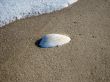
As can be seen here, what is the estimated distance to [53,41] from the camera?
10.4ft

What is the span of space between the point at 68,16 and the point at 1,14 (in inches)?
46.1

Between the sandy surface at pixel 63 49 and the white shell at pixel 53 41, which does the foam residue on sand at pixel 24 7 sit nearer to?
the sandy surface at pixel 63 49

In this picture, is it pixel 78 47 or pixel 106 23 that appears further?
pixel 106 23

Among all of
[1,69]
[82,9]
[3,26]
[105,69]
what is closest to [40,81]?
[1,69]

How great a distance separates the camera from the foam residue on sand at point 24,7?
3834 mm

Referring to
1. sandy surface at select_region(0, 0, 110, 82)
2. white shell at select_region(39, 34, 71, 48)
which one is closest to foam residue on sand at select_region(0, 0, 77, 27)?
sandy surface at select_region(0, 0, 110, 82)

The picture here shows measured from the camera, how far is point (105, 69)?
8.84ft

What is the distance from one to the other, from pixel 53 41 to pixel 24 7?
1.13m

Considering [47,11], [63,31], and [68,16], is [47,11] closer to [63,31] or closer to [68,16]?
[68,16]

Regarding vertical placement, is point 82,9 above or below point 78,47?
above

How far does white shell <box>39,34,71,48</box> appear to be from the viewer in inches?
124

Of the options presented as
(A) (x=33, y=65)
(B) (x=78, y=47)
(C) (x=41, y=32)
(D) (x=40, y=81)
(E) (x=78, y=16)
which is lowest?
(D) (x=40, y=81)

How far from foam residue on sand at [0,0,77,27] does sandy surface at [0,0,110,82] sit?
132 mm

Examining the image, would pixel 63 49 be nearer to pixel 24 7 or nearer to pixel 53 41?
pixel 53 41
